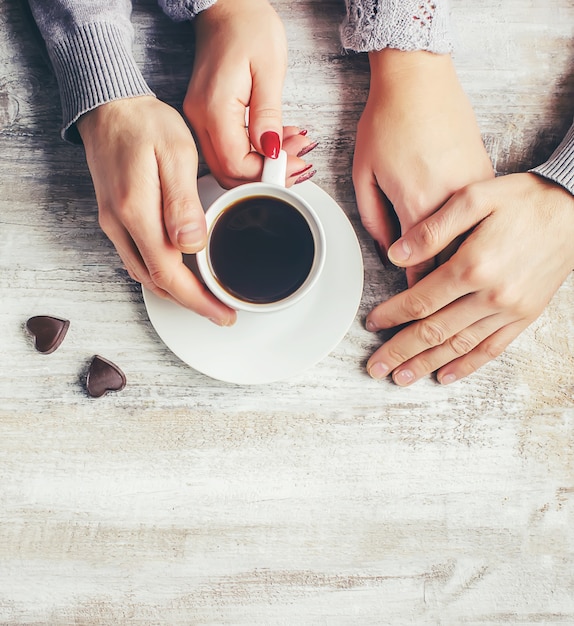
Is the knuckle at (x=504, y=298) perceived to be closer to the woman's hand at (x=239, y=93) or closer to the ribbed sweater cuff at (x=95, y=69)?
the woman's hand at (x=239, y=93)

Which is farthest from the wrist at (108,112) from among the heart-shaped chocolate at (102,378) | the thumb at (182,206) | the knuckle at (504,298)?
the knuckle at (504,298)

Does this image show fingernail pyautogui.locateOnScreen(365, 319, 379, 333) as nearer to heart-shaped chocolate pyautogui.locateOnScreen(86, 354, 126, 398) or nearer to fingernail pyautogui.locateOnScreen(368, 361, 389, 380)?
fingernail pyautogui.locateOnScreen(368, 361, 389, 380)

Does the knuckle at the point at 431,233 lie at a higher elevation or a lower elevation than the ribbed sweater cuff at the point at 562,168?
lower

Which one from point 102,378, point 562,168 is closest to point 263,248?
point 102,378

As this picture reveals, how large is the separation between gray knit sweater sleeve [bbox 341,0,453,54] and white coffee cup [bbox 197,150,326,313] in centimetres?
26

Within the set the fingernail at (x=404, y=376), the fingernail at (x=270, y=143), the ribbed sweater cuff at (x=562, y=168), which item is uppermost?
the ribbed sweater cuff at (x=562, y=168)

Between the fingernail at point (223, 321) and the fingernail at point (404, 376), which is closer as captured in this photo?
the fingernail at point (223, 321)

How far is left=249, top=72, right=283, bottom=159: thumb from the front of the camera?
2.61ft

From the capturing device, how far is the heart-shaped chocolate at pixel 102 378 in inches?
34.5

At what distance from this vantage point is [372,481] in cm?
90

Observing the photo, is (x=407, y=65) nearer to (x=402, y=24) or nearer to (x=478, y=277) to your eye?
(x=402, y=24)

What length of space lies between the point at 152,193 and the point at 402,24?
18.3 inches

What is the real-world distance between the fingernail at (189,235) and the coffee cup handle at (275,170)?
12 centimetres

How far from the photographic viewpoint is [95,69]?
81 centimetres
